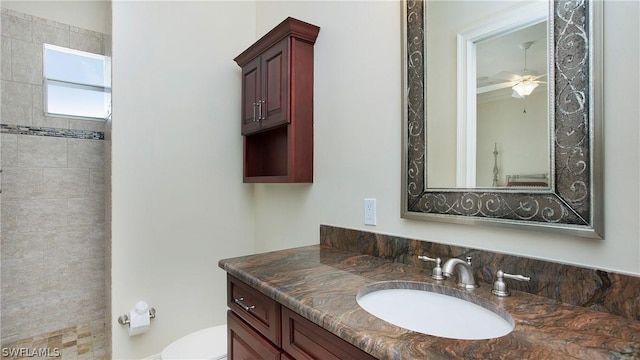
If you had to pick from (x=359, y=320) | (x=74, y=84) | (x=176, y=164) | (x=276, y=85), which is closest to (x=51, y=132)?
(x=74, y=84)

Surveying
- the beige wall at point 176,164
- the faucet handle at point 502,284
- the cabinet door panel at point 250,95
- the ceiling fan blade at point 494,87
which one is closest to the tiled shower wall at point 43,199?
the beige wall at point 176,164

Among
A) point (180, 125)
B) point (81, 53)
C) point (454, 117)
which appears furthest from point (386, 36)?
point (81, 53)

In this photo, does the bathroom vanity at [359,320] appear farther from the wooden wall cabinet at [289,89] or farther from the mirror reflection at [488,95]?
the wooden wall cabinet at [289,89]

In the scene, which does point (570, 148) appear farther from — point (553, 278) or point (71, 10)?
point (71, 10)

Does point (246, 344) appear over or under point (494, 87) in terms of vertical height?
under

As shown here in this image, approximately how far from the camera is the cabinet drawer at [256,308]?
107cm

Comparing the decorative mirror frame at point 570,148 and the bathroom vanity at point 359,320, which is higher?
the decorative mirror frame at point 570,148

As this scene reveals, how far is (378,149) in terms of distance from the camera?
1.50 m

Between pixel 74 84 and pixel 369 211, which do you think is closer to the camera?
pixel 369 211

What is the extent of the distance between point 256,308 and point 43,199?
2281 millimetres

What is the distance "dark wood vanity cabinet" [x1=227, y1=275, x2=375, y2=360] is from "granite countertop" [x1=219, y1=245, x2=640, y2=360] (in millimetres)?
53

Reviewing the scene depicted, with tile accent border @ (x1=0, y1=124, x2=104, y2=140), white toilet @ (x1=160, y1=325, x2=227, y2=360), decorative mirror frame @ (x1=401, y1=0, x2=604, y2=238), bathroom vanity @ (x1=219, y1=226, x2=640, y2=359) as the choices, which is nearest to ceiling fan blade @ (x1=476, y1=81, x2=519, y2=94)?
decorative mirror frame @ (x1=401, y1=0, x2=604, y2=238)

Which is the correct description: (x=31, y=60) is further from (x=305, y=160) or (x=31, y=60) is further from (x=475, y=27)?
(x=475, y=27)

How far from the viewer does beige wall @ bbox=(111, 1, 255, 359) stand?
1.97m
